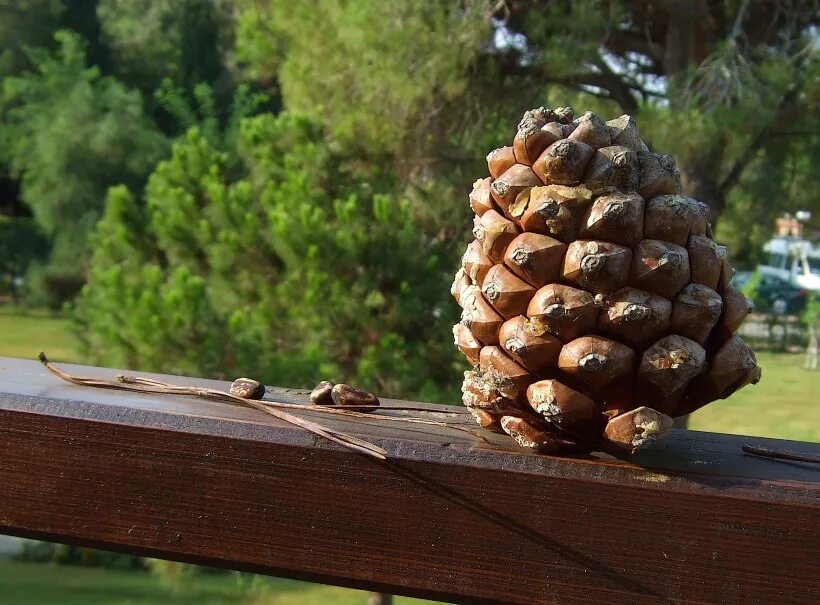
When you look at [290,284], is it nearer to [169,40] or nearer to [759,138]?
[759,138]

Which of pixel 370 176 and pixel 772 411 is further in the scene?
pixel 772 411

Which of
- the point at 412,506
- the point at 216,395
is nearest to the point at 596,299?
the point at 412,506

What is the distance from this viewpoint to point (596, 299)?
716mm

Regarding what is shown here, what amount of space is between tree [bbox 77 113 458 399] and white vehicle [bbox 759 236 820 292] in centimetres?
1229

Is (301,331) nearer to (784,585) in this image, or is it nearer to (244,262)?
(244,262)

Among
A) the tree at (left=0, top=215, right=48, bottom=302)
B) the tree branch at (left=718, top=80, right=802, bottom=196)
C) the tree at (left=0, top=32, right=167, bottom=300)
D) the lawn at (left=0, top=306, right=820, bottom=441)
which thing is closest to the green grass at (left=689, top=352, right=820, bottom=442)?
the lawn at (left=0, top=306, right=820, bottom=441)

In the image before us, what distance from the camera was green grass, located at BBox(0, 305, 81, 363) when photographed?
27.8ft

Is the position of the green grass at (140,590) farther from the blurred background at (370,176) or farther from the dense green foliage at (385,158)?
the dense green foliage at (385,158)

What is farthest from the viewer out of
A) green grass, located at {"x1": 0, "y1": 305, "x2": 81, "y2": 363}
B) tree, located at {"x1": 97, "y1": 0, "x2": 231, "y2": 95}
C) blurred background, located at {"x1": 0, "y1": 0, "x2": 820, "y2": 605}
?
tree, located at {"x1": 97, "y1": 0, "x2": 231, "y2": 95}

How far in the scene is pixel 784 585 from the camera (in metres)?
0.67

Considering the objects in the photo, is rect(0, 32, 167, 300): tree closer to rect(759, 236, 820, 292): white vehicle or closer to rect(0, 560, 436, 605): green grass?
rect(0, 560, 436, 605): green grass

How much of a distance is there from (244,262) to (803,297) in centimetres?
1199

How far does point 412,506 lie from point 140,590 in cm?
328

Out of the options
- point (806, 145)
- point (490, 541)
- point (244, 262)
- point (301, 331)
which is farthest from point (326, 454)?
point (806, 145)
